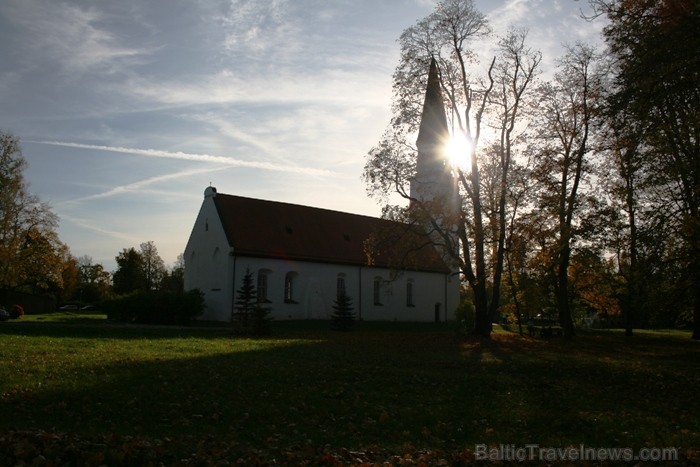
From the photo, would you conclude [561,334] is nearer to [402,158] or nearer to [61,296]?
[402,158]

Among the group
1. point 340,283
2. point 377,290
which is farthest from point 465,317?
point 377,290

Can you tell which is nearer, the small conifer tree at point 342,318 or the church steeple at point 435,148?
the church steeple at point 435,148

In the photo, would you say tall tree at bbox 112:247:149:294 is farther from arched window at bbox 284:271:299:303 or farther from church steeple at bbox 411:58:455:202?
church steeple at bbox 411:58:455:202

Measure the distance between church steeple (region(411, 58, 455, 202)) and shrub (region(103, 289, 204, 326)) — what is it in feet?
49.2

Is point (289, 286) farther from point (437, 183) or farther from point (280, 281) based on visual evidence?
point (437, 183)

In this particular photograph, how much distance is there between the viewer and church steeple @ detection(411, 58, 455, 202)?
3019 cm

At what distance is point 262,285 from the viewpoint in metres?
39.5

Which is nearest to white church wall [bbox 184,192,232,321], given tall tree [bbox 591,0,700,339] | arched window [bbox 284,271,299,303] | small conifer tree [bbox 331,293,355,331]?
arched window [bbox 284,271,299,303]

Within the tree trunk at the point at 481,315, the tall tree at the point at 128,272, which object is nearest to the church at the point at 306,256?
the tree trunk at the point at 481,315

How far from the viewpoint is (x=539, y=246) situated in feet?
109

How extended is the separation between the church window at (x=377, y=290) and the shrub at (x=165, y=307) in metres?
14.1

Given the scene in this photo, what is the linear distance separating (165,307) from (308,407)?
2762 centimetres

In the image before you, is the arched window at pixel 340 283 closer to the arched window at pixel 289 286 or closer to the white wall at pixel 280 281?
the white wall at pixel 280 281

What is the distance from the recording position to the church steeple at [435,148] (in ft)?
99.0
